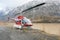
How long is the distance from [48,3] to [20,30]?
24.8 inches

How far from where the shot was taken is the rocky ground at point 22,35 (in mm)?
2107

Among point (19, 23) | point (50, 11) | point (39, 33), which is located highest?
point (50, 11)

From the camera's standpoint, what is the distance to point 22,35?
2.24m

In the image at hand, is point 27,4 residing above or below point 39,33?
above

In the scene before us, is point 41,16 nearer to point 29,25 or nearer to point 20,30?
point 29,25

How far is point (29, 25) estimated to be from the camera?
2.52 meters

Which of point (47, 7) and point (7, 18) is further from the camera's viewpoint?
point (47, 7)

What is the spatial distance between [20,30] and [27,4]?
43 cm

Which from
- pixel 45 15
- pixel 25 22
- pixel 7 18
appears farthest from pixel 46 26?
pixel 7 18

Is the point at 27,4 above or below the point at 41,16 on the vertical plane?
above

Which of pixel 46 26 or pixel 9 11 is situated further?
pixel 46 26

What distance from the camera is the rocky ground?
2.11 meters

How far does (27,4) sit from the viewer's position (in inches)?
97.5

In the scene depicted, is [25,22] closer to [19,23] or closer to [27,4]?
[19,23]
